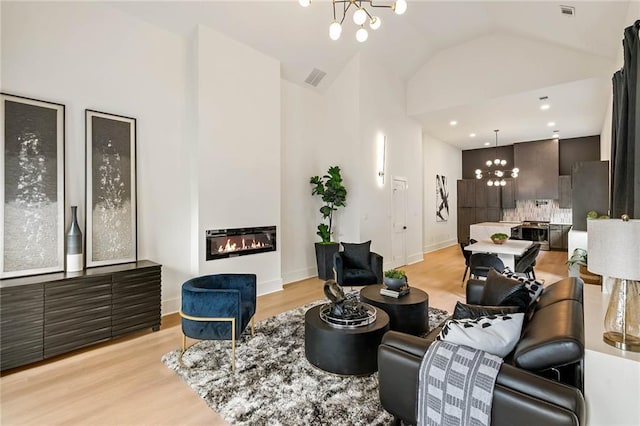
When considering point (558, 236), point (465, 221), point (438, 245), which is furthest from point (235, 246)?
point (558, 236)

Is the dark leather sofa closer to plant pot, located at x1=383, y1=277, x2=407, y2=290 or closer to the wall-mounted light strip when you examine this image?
plant pot, located at x1=383, y1=277, x2=407, y2=290

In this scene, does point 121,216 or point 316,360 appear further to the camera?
point 121,216

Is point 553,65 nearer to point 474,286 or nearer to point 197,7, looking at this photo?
point 474,286

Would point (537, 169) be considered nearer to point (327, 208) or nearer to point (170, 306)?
point (327, 208)

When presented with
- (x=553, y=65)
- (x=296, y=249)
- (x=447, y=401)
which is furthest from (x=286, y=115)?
(x=447, y=401)

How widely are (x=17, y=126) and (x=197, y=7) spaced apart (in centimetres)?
256

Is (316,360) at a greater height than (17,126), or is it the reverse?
(17,126)

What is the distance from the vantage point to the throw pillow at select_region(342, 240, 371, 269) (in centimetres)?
508

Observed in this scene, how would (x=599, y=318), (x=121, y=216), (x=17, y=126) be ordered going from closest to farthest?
(x=599, y=318) → (x=17, y=126) → (x=121, y=216)

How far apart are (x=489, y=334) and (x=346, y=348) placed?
4.06ft

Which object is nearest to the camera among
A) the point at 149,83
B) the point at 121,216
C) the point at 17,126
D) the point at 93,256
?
Answer: the point at 17,126

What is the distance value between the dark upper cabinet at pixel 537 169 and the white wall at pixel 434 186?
1946mm

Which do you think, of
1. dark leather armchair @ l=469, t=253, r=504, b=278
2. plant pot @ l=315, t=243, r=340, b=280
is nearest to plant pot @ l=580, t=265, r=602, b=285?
dark leather armchair @ l=469, t=253, r=504, b=278

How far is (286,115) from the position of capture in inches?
233
